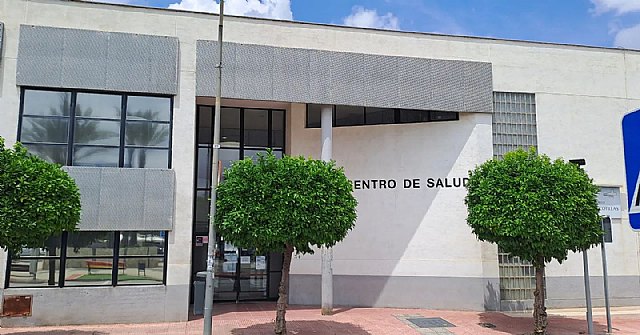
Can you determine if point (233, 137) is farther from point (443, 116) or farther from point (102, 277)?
point (443, 116)

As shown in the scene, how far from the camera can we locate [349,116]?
54.9ft

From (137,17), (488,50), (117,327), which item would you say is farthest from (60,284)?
(488,50)

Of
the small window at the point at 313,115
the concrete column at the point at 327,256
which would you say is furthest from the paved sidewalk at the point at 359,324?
the small window at the point at 313,115

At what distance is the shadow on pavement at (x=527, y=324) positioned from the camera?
42.4 ft

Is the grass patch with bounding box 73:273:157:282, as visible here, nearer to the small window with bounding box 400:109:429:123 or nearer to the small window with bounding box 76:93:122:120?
the small window with bounding box 76:93:122:120

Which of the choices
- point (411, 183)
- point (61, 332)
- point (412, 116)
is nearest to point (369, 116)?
point (412, 116)

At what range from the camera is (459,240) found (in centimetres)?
1556

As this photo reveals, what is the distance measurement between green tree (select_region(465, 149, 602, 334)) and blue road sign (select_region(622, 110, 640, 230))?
8.36m

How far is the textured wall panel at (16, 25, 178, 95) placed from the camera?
1326 centimetres

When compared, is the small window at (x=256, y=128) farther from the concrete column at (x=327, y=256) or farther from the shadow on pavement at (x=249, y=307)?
the shadow on pavement at (x=249, y=307)

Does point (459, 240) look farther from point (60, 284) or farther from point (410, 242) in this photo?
point (60, 284)

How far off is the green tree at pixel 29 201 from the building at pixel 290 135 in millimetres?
2845

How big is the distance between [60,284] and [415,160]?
36.3ft

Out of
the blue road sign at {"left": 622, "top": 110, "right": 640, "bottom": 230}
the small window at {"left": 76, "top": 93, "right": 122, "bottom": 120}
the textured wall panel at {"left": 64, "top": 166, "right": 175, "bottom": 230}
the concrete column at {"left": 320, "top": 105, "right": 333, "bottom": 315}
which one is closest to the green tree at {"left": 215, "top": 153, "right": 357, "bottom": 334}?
the textured wall panel at {"left": 64, "top": 166, "right": 175, "bottom": 230}
